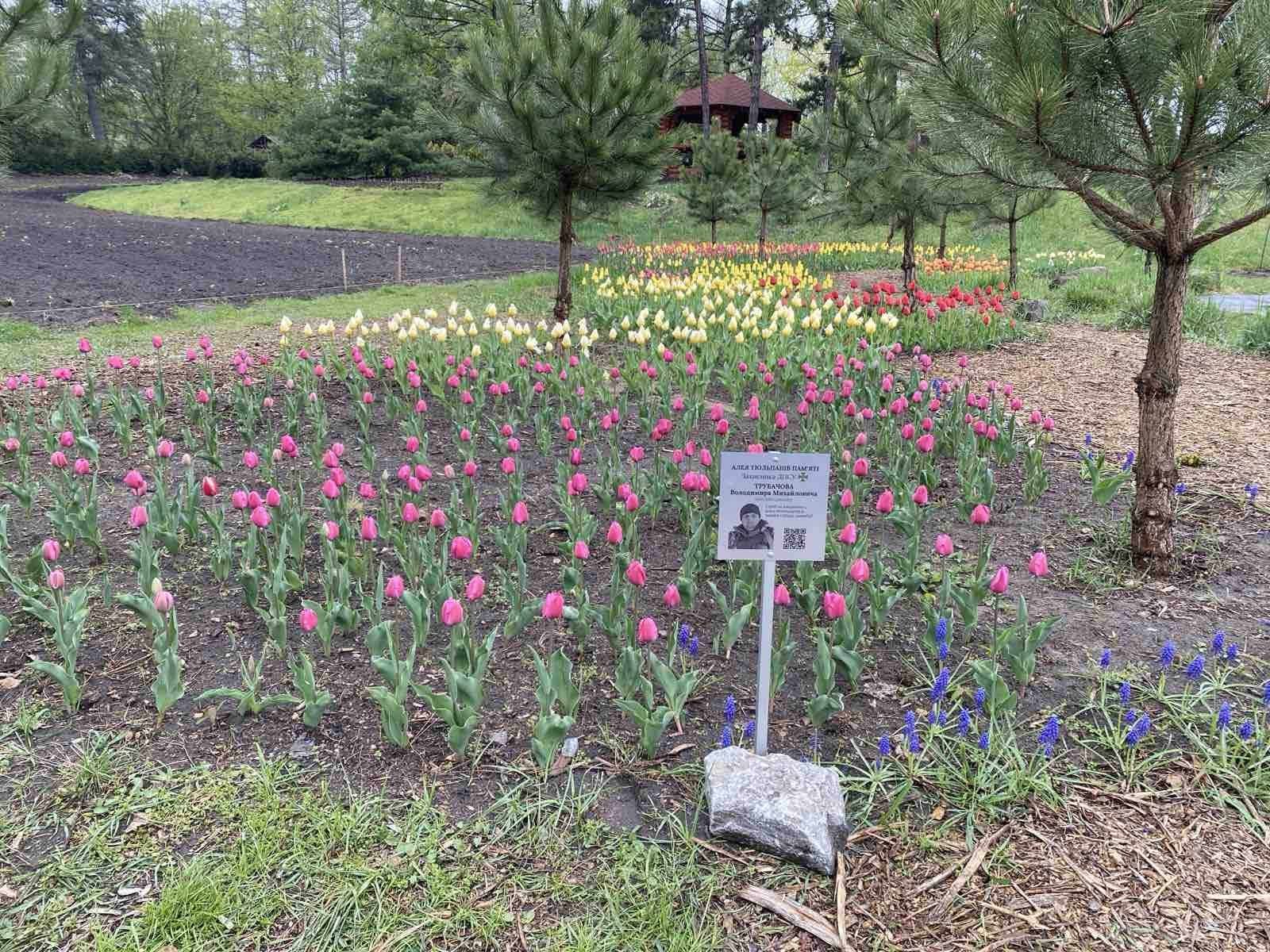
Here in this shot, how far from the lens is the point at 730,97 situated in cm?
3697

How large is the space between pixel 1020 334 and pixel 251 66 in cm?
6260

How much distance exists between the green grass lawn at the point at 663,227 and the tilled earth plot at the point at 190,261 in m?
1.28

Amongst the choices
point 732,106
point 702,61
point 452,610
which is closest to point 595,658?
point 452,610

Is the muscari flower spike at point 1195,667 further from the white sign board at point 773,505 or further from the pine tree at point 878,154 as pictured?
the pine tree at point 878,154

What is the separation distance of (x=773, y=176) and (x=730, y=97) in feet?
79.5

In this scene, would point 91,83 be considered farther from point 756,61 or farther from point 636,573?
point 636,573

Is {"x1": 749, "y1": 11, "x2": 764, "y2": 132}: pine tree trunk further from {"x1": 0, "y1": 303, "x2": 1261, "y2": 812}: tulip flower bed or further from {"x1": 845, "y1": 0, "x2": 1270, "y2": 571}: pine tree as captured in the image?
{"x1": 845, "y1": 0, "x2": 1270, "y2": 571}: pine tree

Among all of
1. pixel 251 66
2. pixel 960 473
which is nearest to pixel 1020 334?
pixel 960 473

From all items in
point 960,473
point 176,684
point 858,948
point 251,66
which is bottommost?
point 858,948

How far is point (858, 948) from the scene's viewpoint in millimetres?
2084

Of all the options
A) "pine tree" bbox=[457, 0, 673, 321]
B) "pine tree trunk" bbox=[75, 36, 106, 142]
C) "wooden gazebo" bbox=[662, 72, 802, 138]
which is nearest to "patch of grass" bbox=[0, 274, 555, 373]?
"pine tree" bbox=[457, 0, 673, 321]

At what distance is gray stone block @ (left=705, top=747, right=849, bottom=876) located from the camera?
89.6 inches

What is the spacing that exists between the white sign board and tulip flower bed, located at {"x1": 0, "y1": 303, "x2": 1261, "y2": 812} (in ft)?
1.30

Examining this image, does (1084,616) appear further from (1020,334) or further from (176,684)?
(1020,334)
